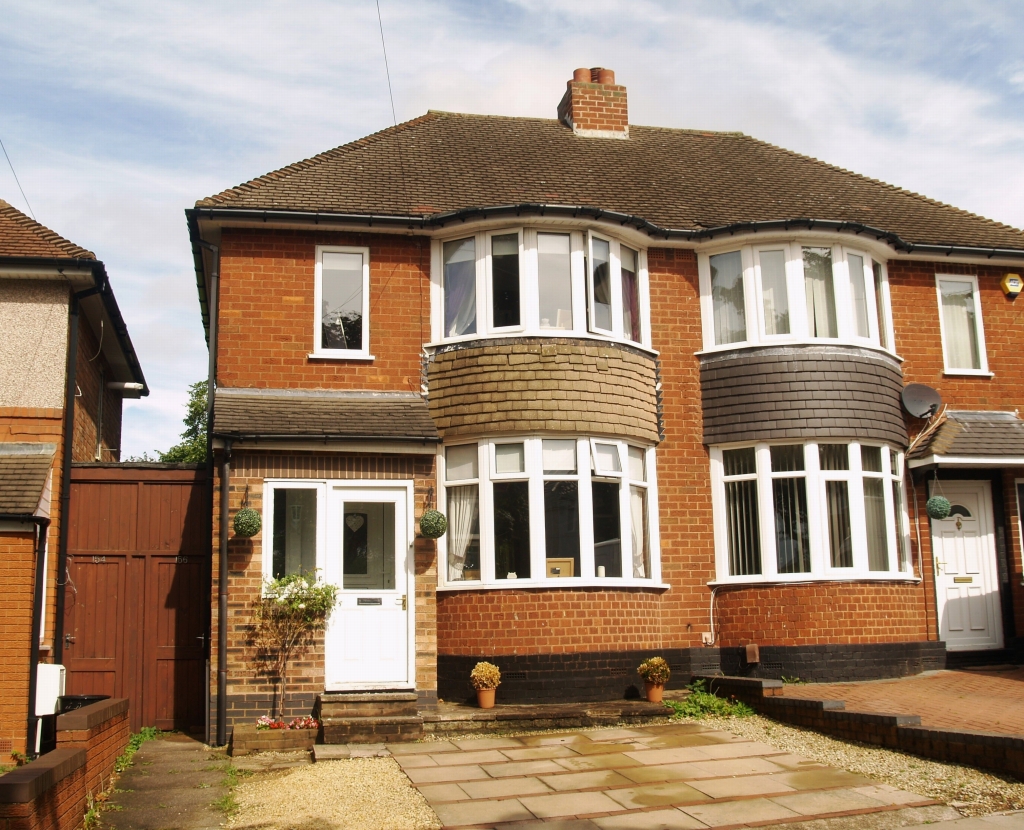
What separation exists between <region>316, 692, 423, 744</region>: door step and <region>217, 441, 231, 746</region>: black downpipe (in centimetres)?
100

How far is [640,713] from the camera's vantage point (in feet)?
37.9

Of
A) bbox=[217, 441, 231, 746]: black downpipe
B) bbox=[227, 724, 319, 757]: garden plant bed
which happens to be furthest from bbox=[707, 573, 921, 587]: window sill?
bbox=[217, 441, 231, 746]: black downpipe

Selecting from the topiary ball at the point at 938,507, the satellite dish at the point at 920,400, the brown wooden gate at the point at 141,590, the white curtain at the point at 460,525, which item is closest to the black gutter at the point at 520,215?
the satellite dish at the point at 920,400

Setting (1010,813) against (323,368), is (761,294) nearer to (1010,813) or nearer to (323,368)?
(323,368)

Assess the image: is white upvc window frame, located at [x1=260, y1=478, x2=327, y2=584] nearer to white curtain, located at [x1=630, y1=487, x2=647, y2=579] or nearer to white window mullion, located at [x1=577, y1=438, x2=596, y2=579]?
white window mullion, located at [x1=577, y1=438, x2=596, y2=579]

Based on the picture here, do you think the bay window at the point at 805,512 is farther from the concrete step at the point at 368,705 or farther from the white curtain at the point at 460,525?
the concrete step at the point at 368,705

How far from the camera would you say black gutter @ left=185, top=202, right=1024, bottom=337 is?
12836mm

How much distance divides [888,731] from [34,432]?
30.9 feet

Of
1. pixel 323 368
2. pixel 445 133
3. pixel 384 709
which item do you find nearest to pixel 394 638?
pixel 384 709

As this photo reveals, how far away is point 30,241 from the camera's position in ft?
39.7

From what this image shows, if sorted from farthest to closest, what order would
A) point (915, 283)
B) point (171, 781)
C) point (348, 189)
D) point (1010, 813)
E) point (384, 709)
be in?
1. point (915, 283)
2. point (348, 189)
3. point (384, 709)
4. point (171, 781)
5. point (1010, 813)

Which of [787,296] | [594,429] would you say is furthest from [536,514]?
[787,296]

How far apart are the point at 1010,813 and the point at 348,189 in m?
10.4

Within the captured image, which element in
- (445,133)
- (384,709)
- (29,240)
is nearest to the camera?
(384,709)
